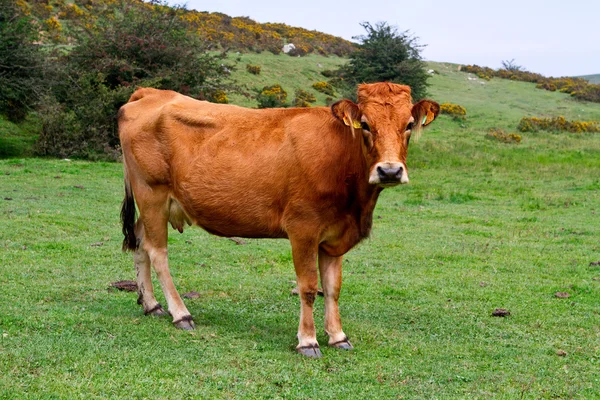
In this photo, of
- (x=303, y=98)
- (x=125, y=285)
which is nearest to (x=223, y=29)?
(x=303, y=98)

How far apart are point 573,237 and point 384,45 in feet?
75.3

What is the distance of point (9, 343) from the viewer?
6.18 metres

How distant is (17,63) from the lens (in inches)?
1009

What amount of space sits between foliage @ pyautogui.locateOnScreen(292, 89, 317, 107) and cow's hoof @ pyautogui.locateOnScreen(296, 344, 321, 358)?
31018 mm

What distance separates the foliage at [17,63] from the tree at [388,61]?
15.7 metres

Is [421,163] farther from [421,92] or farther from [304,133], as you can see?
[304,133]

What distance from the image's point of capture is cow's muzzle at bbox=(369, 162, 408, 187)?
6.03 m

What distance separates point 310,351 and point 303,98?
109 ft

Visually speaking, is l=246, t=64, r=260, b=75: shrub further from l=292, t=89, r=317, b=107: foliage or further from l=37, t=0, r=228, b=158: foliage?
l=37, t=0, r=228, b=158: foliage

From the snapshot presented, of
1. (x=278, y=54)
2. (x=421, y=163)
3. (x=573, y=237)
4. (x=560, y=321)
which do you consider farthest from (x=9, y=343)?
(x=278, y=54)

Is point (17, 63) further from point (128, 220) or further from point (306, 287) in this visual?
point (306, 287)

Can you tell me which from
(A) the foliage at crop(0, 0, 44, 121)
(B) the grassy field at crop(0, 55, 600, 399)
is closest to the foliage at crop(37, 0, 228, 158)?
(A) the foliage at crop(0, 0, 44, 121)

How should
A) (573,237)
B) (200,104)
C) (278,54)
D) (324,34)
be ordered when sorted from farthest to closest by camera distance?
(324,34)
(278,54)
(573,237)
(200,104)

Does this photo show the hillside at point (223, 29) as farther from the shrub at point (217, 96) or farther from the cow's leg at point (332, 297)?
the cow's leg at point (332, 297)
